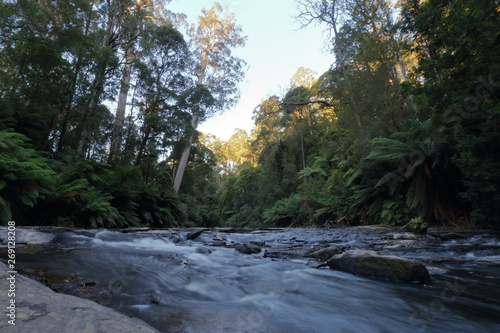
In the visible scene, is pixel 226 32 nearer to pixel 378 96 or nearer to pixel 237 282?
pixel 378 96

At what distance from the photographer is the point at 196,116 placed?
17203 mm

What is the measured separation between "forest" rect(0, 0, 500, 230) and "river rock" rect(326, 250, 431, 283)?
398 cm

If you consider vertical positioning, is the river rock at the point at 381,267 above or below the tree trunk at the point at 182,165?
below

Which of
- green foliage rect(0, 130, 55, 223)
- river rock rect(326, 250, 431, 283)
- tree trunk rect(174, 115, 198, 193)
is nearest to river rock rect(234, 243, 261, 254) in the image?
river rock rect(326, 250, 431, 283)

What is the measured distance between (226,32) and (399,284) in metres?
22.5

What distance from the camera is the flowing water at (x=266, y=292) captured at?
167 cm

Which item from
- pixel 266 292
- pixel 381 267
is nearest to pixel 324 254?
pixel 381 267

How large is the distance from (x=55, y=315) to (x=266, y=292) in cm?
164

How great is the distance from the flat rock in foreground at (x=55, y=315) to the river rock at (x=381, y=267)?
2.52 m

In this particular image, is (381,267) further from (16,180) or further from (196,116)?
(196,116)

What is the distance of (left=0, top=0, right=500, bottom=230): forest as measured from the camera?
5.68m

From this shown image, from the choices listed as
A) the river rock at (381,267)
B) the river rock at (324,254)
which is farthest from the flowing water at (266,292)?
the river rock at (324,254)

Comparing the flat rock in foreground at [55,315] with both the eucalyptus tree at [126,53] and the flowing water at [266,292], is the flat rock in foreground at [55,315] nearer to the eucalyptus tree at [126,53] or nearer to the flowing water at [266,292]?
the flowing water at [266,292]

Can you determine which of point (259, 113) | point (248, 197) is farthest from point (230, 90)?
point (248, 197)
